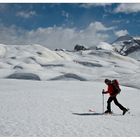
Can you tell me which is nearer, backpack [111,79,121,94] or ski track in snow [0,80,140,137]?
ski track in snow [0,80,140,137]

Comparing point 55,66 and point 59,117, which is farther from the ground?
point 55,66

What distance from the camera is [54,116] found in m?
10.8

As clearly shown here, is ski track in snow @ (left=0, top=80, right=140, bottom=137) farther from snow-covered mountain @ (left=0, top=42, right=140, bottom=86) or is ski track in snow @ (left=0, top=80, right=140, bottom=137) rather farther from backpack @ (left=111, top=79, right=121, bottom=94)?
snow-covered mountain @ (left=0, top=42, right=140, bottom=86)

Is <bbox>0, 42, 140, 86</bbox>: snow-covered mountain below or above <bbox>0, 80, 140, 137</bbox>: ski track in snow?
above

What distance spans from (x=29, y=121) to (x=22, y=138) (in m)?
1.66

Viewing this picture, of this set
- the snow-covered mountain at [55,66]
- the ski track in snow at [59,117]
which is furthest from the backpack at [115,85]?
the snow-covered mountain at [55,66]

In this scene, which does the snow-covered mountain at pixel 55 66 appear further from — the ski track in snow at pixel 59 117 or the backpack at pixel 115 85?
the backpack at pixel 115 85

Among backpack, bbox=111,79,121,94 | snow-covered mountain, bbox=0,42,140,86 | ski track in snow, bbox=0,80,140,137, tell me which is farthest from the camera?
snow-covered mountain, bbox=0,42,140,86

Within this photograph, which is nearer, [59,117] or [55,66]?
[59,117]

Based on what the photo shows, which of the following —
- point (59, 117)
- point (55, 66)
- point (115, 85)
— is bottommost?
point (59, 117)

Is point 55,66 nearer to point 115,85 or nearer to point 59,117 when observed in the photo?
point 115,85

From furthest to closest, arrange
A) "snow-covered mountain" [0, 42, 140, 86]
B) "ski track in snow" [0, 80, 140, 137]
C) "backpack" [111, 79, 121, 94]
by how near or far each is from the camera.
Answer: "snow-covered mountain" [0, 42, 140, 86]
"backpack" [111, 79, 121, 94]
"ski track in snow" [0, 80, 140, 137]

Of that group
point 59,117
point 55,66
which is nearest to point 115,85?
point 59,117

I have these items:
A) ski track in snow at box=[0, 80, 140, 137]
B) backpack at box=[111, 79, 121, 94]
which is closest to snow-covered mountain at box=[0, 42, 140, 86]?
ski track in snow at box=[0, 80, 140, 137]
